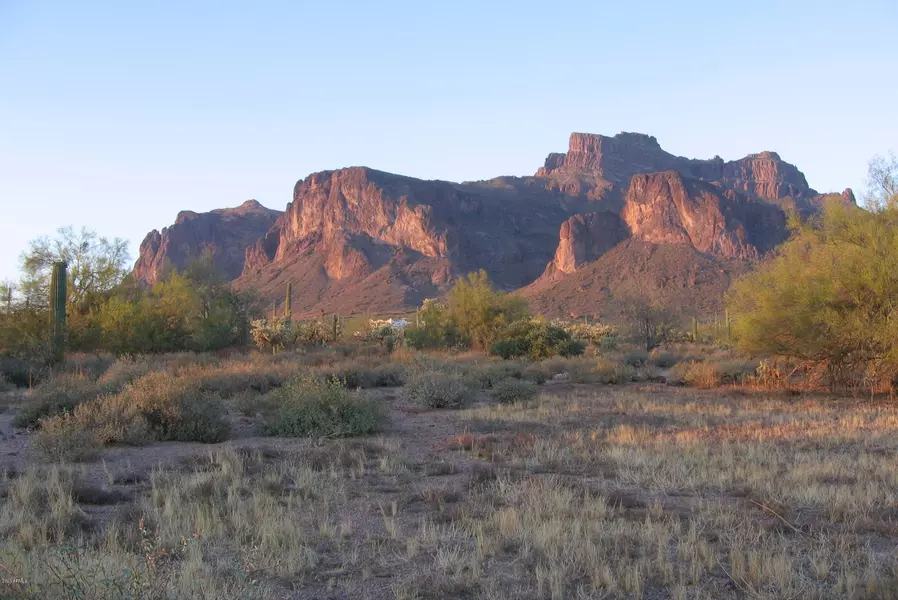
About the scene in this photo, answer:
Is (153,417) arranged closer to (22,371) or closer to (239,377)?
(239,377)

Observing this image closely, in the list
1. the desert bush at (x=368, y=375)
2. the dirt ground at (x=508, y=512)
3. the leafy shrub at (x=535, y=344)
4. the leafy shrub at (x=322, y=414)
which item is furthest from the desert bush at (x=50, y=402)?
the leafy shrub at (x=535, y=344)

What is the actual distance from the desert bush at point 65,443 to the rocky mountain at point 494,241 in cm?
8140

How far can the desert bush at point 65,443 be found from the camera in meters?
9.73

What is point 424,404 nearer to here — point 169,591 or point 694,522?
point 694,522

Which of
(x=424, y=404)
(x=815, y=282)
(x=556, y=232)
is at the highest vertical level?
(x=556, y=232)

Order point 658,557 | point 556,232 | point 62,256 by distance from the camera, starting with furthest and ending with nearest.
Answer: point 556,232 → point 62,256 → point 658,557

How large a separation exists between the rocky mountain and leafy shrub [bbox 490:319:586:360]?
5886 cm

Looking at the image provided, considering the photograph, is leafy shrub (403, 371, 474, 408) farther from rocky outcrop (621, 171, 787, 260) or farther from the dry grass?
rocky outcrop (621, 171, 787, 260)

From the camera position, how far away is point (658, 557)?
561cm

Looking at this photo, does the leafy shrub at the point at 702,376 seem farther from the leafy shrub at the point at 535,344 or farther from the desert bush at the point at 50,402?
the desert bush at the point at 50,402

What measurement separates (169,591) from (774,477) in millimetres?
6819

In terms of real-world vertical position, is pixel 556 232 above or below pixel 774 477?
above

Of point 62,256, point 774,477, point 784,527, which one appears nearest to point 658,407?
point 774,477

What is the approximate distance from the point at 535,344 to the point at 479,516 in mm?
24029
